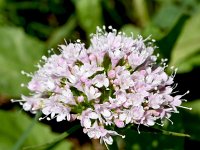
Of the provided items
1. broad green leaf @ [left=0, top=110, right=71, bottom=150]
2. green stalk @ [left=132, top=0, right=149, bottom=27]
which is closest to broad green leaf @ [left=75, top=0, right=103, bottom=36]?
green stalk @ [left=132, top=0, right=149, bottom=27]

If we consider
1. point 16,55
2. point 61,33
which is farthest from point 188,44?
point 16,55

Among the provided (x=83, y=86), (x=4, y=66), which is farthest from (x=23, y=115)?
(x=83, y=86)

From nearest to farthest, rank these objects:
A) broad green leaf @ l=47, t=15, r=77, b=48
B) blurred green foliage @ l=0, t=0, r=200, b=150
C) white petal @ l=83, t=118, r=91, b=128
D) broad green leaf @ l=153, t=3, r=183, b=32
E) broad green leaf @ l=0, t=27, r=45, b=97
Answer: white petal @ l=83, t=118, r=91, b=128
blurred green foliage @ l=0, t=0, r=200, b=150
broad green leaf @ l=153, t=3, r=183, b=32
broad green leaf @ l=0, t=27, r=45, b=97
broad green leaf @ l=47, t=15, r=77, b=48

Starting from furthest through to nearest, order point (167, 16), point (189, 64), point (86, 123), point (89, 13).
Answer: point (89, 13) → point (167, 16) → point (189, 64) → point (86, 123)

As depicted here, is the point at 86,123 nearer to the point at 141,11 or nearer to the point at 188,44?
the point at 188,44

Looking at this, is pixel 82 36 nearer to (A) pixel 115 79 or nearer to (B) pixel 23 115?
(B) pixel 23 115

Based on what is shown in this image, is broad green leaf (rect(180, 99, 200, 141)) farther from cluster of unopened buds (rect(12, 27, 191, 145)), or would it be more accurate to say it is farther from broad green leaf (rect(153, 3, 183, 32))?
cluster of unopened buds (rect(12, 27, 191, 145))

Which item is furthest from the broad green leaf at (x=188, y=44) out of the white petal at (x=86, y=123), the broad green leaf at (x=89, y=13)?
the white petal at (x=86, y=123)
